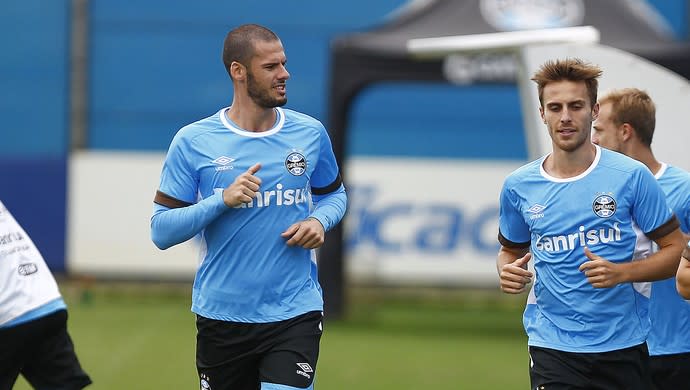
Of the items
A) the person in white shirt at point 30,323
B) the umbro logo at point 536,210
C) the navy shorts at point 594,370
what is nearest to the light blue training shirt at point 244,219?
the person in white shirt at point 30,323

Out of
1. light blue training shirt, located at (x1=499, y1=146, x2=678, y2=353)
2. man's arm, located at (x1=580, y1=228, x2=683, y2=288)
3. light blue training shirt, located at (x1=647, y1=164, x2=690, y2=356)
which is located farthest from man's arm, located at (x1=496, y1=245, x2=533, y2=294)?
light blue training shirt, located at (x1=647, y1=164, x2=690, y2=356)

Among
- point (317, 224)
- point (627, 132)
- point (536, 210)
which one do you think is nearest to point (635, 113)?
point (627, 132)

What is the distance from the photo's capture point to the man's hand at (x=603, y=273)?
5.16 metres

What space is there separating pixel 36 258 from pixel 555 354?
102 inches

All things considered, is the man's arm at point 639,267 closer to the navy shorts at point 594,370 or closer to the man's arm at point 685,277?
the navy shorts at point 594,370

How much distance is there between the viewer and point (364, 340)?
12.3 m

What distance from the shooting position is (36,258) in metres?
6.43

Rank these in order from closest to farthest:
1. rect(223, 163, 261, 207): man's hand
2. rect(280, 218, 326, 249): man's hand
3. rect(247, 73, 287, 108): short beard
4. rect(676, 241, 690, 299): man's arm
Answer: rect(676, 241, 690, 299): man's arm, rect(223, 163, 261, 207): man's hand, rect(280, 218, 326, 249): man's hand, rect(247, 73, 287, 108): short beard

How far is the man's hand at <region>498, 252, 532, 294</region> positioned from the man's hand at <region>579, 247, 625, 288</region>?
0.25 m

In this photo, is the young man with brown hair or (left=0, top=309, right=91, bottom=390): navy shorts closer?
the young man with brown hair

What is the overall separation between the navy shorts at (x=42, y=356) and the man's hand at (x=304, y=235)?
1.35 meters

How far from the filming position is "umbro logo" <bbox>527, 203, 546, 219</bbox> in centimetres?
537

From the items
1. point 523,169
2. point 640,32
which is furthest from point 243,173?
point 640,32

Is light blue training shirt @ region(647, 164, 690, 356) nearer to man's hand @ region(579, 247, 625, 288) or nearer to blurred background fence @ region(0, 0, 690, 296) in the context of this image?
man's hand @ region(579, 247, 625, 288)
